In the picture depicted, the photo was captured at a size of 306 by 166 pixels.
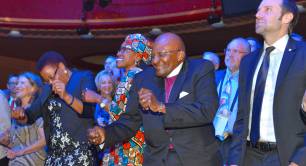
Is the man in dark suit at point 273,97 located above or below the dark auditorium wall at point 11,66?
above

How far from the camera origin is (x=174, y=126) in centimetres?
300

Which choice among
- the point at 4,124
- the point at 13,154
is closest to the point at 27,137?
the point at 13,154

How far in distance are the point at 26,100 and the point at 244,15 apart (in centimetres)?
390

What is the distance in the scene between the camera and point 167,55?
3184mm

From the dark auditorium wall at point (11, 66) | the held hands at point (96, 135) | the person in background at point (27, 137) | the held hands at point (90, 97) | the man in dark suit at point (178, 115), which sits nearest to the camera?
the man in dark suit at point (178, 115)

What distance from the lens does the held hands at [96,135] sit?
3.14m

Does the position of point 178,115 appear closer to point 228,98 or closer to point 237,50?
point 228,98

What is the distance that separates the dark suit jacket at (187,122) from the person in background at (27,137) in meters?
1.86

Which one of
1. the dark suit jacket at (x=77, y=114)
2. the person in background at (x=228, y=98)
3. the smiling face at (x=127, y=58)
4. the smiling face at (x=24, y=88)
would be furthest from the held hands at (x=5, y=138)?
the person in background at (x=228, y=98)

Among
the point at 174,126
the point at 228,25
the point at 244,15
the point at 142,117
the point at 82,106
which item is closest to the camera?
the point at 174,126

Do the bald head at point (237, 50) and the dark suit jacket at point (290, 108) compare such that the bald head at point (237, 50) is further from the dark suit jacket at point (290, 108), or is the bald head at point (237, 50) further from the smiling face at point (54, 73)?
the dark suit jacket at point (290, 108)

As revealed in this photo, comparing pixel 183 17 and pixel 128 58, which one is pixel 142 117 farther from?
pixel 183 17

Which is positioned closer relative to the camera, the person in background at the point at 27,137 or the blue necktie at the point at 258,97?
the blue necktie at the point at 258,97

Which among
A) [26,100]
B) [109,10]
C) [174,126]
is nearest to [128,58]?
[174,126]
